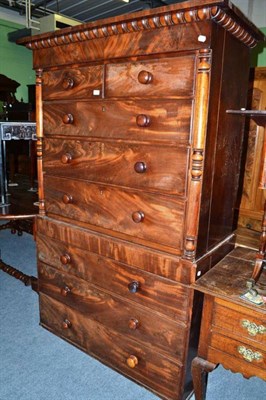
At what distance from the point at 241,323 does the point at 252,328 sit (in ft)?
0.16

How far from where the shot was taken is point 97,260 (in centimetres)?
180

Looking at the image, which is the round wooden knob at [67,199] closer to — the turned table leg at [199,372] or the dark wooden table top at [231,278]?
the dark wooden table top at [231,278]

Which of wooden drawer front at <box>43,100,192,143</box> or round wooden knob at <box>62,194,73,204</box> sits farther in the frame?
round wooden knob at <box>62,194,73,204</box>

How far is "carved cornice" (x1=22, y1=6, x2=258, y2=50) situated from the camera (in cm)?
122

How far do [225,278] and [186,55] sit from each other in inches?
40.4

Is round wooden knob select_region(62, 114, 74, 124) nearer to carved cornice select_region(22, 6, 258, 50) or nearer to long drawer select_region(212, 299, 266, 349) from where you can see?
carved cornice select_region(22, 6, 258, 50)

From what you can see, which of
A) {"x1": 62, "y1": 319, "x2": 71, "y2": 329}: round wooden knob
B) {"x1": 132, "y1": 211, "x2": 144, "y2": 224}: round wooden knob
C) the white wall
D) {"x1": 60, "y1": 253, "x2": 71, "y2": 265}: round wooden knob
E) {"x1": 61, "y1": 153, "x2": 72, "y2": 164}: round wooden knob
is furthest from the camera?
the white wall

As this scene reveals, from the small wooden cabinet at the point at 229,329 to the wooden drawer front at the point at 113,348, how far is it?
0.51ft

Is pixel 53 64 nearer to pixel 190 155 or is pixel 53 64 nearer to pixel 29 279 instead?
pixel 190 155

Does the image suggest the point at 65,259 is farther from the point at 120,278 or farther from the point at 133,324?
the point at 133,324

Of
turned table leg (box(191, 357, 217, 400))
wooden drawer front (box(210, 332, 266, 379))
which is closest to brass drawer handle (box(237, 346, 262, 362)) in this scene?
wooden drawer front (box(210, 332, 266, 379))

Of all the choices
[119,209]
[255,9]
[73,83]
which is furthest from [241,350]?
[255,9]

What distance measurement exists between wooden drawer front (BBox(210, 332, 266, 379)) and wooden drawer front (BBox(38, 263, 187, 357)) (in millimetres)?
158

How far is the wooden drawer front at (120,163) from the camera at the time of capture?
4.65 ft
